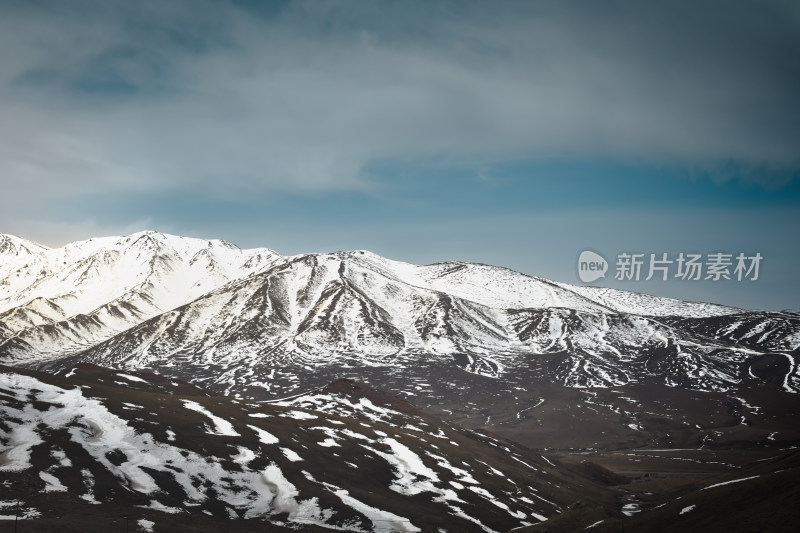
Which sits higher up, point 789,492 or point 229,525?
point 789,492

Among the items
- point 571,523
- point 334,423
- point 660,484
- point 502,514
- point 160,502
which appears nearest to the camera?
point 571,523

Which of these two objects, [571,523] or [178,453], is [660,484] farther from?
[178,453]

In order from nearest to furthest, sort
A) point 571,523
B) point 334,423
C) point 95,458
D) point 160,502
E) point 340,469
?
point 571,523 → point 160,502 → point 95,458 → point 340,469 → point 334,423

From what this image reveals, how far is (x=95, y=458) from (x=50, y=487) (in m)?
14.2

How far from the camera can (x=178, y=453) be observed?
114m

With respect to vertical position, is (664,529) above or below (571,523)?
above

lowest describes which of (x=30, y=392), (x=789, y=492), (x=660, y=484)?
(x=660, y=484)

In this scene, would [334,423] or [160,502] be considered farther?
[334,423]

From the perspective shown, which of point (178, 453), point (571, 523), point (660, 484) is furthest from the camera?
point (660, 484)

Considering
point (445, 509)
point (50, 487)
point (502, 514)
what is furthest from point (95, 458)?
point (502, 514)

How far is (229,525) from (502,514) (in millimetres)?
54325

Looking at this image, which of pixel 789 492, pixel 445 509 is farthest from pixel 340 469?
pixel 789 492

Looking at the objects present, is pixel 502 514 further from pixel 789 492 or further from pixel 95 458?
pixel 95 458

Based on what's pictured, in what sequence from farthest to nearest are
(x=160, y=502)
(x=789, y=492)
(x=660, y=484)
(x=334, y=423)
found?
(x=660, y=484)
(x=334, y=423)
(x=160, y=502)
(x=789, y=492)
